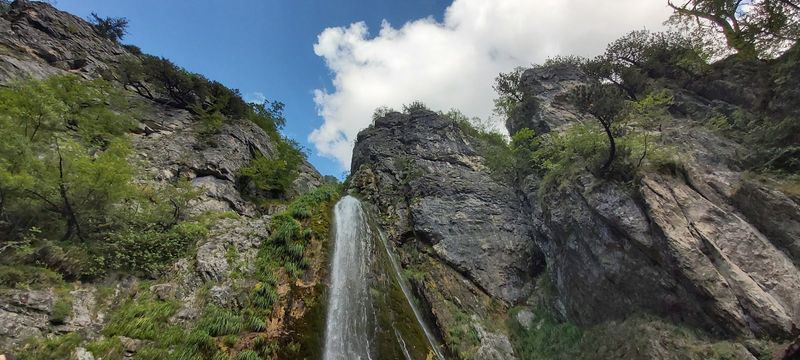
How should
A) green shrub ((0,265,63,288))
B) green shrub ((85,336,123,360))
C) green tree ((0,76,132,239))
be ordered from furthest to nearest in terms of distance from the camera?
green tree ((0,76,132,239)) < green shrub ((0,265,63,288)) < green shrub ((85,336,123,360))

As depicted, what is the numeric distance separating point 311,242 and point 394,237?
203 inches

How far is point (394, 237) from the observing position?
62.0 feet

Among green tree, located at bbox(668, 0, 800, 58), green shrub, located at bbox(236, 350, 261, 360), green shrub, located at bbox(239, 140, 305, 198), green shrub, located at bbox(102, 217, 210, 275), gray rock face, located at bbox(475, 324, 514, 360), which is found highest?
green tree, located at bbox(668, 0, 800, 58)

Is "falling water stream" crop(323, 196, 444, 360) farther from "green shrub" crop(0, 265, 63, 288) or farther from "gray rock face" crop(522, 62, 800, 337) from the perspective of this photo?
"green shrub" crop(0, 265, 63, 288)

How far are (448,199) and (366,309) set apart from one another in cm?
962

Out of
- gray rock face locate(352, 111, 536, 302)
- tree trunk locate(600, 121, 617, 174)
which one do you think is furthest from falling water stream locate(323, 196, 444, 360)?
tree trunk locate(600, 121, 617, 174)

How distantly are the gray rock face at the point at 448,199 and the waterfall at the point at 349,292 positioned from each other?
3.01 m

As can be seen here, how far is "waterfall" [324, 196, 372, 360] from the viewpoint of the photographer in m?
11.5

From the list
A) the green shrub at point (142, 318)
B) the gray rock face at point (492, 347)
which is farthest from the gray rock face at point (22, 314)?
the gray rock face at point (492, 347)

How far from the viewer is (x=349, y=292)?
13.7 metres

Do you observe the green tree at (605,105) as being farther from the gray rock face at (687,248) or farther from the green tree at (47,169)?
the green tree at (47,169)

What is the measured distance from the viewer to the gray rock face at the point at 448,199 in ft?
56.4

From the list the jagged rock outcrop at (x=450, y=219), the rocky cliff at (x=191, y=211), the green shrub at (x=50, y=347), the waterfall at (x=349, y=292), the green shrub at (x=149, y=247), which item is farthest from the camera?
the jagged rock outcrop at (x=450, y=219)

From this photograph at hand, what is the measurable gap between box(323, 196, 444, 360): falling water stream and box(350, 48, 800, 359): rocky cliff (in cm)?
135
